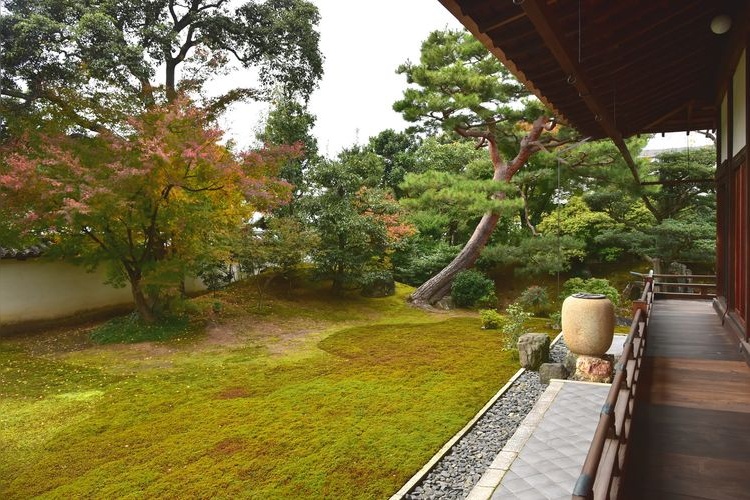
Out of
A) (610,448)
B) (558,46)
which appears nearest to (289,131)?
(558,46)

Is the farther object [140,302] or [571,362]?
[140,302]

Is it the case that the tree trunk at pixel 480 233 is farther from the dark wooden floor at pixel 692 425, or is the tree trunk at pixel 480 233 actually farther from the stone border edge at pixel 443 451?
the dark wooden floor at pixel 692 425

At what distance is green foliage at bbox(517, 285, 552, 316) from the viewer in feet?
41.2

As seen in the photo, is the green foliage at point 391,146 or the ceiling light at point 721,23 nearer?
the ceiling light at point 721,23

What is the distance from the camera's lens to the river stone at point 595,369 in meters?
6.36

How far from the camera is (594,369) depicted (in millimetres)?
6383

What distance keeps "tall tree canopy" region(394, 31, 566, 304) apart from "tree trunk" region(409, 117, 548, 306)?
30 mm

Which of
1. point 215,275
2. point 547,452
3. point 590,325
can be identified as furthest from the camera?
point 215,275

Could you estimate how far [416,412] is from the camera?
5.69 m

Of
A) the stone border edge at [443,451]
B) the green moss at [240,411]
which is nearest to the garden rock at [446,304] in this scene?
the green moss at [240,411]

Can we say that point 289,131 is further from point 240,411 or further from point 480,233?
point 240,411

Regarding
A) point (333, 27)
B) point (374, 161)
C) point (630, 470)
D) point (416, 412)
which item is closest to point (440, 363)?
point (416, 412)

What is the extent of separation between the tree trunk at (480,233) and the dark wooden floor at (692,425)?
9392 millimetres

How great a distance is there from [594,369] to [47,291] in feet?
37.2
